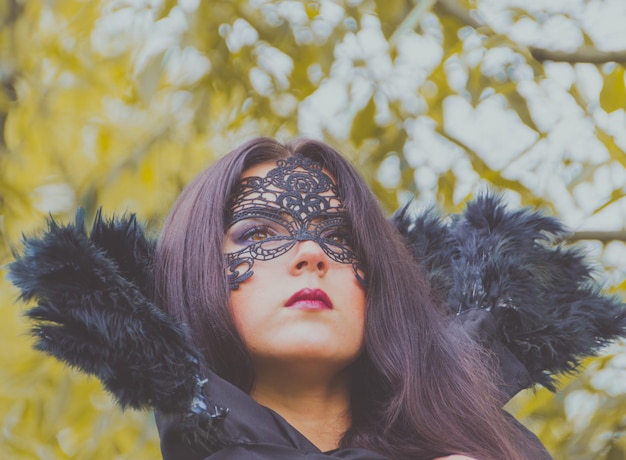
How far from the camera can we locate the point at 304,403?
6.24 ft

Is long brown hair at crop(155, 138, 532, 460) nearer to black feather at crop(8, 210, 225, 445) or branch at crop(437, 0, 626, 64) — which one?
black feather at crop(8, 210, 225, 445)

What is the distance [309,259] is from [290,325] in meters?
0.13

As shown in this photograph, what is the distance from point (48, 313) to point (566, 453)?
151 cm

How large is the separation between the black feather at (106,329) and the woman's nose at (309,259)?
257 mm

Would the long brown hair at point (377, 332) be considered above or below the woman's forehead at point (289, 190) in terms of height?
below

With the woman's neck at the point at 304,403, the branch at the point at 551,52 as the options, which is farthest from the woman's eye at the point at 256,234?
the branch at the point at 551,52

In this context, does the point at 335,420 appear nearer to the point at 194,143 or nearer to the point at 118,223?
the point at 118,223

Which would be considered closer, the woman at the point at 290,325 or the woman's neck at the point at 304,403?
the woman at the point at 290,325

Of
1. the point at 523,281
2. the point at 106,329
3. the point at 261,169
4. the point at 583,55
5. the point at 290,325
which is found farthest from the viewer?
the point at 583,55

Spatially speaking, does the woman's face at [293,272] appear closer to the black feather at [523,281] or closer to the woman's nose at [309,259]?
the woman's nose at [309,259]

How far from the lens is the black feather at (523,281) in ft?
7.13

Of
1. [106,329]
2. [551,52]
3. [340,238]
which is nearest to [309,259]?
[340,238]

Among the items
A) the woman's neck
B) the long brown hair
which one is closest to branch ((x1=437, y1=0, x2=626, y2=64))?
the long brown hair

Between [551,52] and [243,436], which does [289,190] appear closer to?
[243,436]
